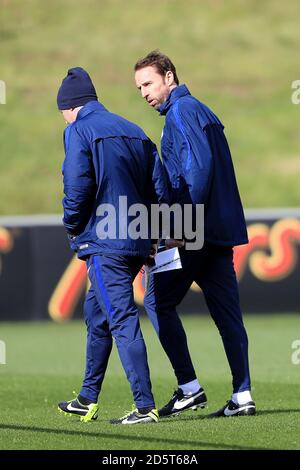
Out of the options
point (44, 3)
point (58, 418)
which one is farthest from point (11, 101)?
point (58, 418)

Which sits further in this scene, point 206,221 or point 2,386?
point 2,386

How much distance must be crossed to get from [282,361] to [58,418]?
4.64 m

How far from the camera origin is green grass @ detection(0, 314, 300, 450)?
20.8 ft

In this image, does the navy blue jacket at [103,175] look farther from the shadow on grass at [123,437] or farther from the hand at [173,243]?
the shadow on grass at [123,437]

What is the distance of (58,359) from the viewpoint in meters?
12.6

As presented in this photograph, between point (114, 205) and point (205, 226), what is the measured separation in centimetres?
70

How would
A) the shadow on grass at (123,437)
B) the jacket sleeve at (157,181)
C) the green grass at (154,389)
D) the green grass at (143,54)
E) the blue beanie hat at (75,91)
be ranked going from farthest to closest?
the green grass at (143,54) < the blue beanie hat at (75,91) < the jacket sleeve at (157,181) < the green grass at (154,389) < the shadow on grass at (123,437)

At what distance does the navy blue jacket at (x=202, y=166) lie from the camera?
7.36 m

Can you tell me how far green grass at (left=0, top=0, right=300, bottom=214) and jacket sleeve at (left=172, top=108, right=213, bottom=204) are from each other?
16.9 m

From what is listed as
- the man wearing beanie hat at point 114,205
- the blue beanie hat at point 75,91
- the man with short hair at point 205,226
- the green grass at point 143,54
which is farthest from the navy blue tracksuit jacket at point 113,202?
the green grass at point 143,54

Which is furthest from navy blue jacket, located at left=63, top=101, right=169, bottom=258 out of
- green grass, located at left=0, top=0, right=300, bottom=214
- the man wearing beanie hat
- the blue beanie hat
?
green grass, located at left=0, top=0, right=300, bottom=214

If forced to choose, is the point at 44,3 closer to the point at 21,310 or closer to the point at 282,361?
the point at 21,310

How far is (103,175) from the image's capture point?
707cm

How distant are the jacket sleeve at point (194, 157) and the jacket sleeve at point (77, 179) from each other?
0.65 meters
